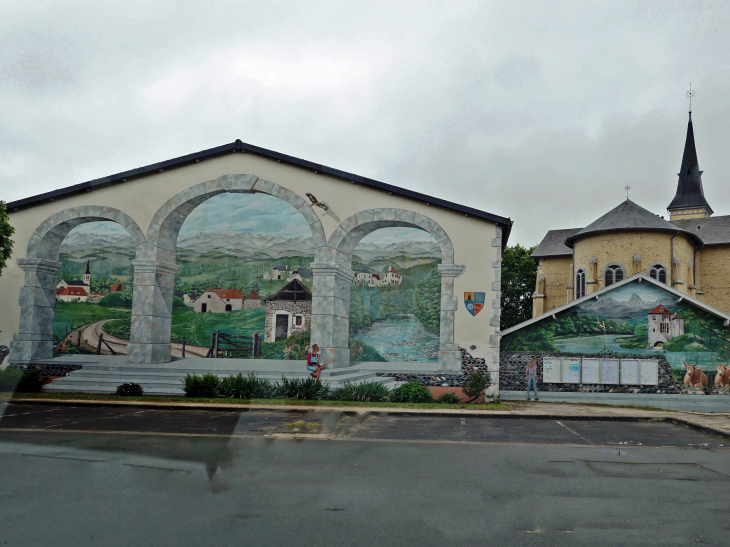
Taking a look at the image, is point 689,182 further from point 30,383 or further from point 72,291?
point 30,383

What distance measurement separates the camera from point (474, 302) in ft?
55.6

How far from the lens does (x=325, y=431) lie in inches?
401

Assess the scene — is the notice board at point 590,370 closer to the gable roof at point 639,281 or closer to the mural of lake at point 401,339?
the gable roof at point 639,281

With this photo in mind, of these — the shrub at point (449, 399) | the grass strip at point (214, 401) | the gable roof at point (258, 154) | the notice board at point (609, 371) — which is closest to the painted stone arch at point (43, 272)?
the gable roof at point (258, 154)

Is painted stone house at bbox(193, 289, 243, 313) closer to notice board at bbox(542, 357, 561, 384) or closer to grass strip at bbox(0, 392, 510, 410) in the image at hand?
grass strip at bbox(0, 392, 510, 410)

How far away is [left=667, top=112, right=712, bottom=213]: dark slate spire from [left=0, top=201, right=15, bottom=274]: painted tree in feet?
179

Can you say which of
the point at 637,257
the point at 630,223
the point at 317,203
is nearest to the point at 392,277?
the point at 317,203

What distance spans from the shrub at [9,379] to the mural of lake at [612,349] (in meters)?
17.1

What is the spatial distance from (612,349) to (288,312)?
37.0 feet

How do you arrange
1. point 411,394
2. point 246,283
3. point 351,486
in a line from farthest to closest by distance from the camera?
point 246,283
point 411,394
point 351,486

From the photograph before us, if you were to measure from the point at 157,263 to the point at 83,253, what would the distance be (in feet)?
14.5

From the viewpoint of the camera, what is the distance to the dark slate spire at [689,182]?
52.7 metres

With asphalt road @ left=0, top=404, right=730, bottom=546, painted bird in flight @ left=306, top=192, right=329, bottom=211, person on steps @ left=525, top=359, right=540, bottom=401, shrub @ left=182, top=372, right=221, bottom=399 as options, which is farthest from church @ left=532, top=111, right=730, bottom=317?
asphalt road @ left=0, top=404, right=730, bottom=546

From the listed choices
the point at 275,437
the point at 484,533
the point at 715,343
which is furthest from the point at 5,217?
the point at 715,343
